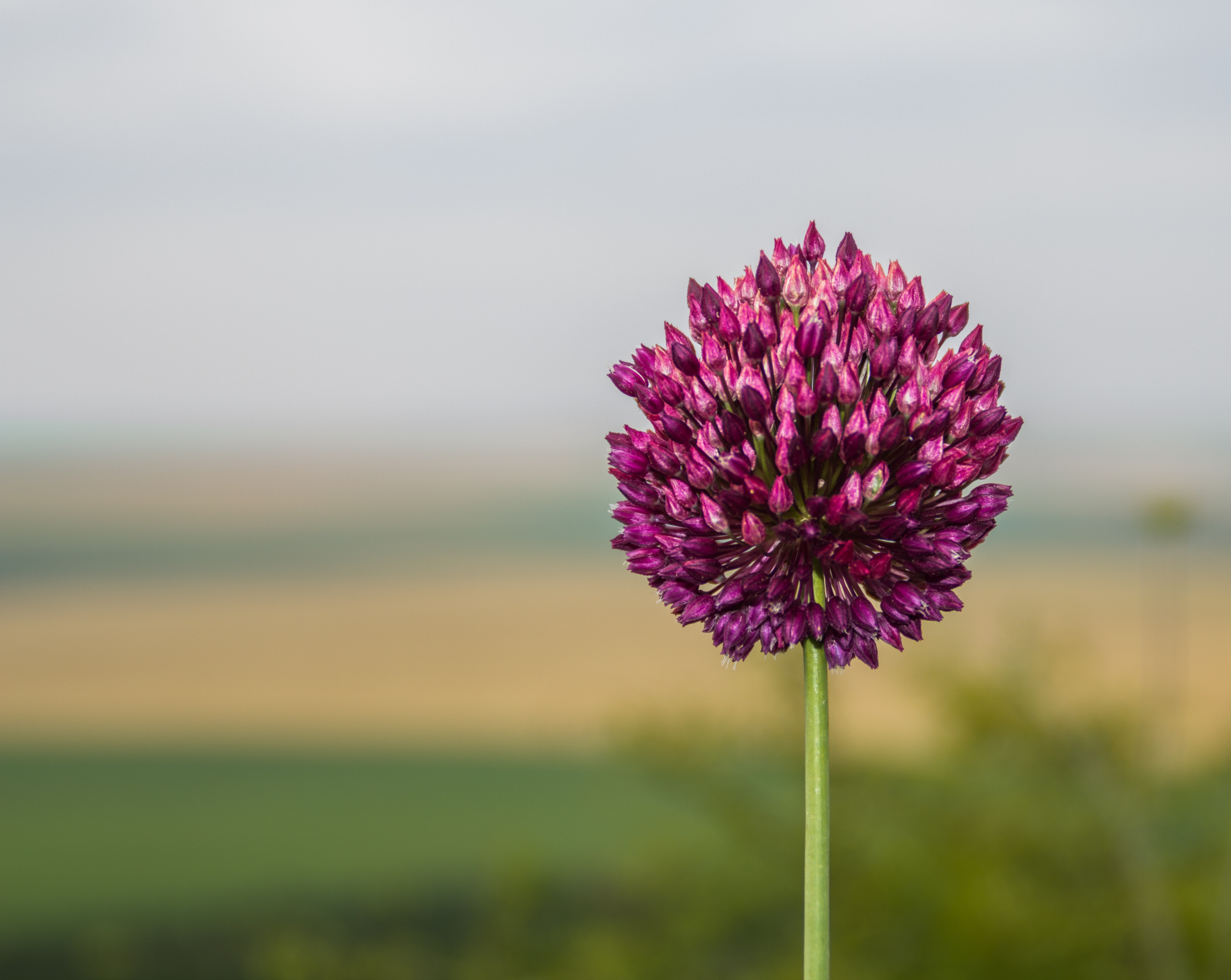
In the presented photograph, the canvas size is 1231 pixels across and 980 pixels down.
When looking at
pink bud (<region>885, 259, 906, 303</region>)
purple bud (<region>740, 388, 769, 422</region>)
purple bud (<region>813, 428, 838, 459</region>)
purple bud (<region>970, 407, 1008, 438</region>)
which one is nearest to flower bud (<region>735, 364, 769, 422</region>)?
purple bud (<region>740, 388, 769, 422</region>)

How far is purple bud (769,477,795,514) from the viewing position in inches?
79.4

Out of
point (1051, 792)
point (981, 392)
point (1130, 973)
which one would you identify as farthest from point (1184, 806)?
point (981, 392)

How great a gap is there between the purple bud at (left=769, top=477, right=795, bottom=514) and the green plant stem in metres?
0.31

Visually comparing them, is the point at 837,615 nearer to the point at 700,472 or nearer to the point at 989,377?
the point at 700,472

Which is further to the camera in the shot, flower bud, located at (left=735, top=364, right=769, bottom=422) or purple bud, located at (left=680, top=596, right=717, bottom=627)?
purple bud, located at (left=680, top=596, right=717, bottom=627)

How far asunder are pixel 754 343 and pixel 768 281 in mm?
151

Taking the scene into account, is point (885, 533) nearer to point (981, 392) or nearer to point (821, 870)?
point (981, 392)

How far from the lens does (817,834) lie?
184 cm

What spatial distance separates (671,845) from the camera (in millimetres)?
8531

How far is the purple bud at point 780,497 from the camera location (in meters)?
2.02

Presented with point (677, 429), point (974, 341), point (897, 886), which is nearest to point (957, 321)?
point (974, 341)

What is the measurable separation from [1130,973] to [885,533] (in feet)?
22.8

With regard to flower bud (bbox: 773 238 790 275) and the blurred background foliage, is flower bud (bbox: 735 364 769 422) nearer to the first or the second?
flower bud (bbox: 773 238 790 275)

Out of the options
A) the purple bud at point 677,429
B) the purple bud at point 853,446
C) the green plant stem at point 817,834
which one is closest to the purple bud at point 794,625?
the green plant stem at point 817,834
